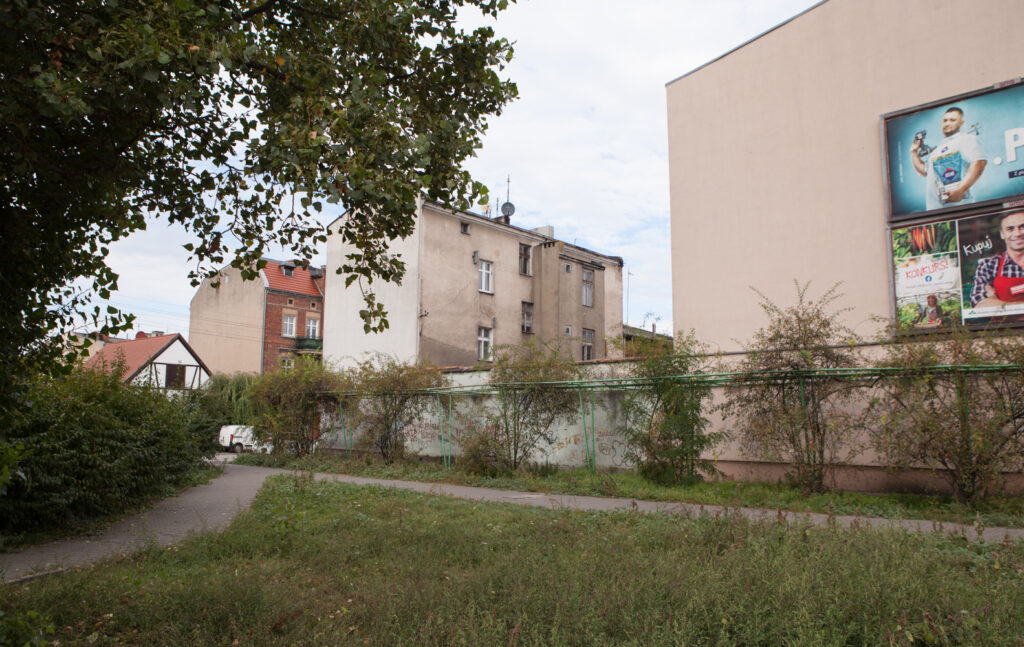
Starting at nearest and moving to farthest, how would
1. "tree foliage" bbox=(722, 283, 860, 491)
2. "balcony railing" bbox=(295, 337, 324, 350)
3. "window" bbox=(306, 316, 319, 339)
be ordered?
"tree foliage" bbox=(722, 283, 860, 491) < "balcony railing" bbox=(295, 337, 324, 350) < "window" bbox=(306, 316, 319, 339)

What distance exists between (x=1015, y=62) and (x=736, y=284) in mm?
7258

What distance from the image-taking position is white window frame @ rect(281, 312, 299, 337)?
47812mm

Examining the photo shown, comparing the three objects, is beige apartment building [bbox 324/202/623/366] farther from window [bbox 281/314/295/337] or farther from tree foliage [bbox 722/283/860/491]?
tree foliage [bbox 722/283/860/491]

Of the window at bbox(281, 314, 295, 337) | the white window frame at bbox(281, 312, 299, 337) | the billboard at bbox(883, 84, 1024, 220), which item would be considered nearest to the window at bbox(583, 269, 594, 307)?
the white window frame at bbox(281, 312, 299, 337)

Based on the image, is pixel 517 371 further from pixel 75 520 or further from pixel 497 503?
pixel 75 520

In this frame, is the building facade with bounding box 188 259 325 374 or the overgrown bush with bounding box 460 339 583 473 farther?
the building facade with bounding box 188 259 325 374

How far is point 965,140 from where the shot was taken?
1455 centimetres

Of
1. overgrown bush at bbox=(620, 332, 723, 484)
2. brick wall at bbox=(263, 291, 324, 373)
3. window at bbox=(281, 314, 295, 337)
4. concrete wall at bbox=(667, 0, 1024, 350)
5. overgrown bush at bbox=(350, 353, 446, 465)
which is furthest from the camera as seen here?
window at bbox=(281, 314, 295, 337)

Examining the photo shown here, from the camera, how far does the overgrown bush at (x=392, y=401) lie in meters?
20.4

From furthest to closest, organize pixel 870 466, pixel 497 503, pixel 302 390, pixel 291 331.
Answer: pixel 291 331 → pixel 302 390 → pixel 870 466 → pixel 497 503

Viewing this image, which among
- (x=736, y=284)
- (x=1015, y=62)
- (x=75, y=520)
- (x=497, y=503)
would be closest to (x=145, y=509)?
(x=75, y=520)

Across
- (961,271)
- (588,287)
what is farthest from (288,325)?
(961,271)

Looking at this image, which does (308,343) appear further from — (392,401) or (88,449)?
(88,449)

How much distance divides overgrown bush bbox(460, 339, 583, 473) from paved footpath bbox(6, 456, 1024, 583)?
1.69 meters
